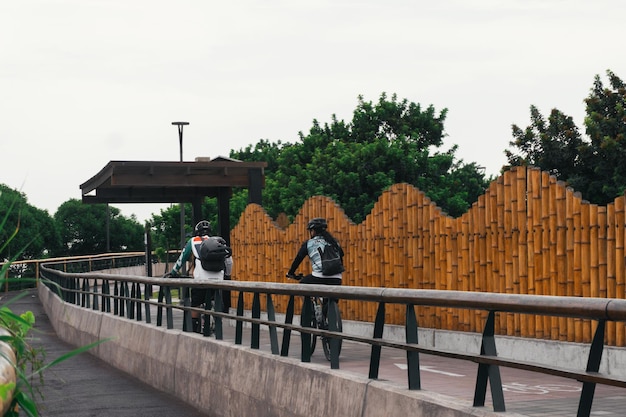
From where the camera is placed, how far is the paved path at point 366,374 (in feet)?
29.3

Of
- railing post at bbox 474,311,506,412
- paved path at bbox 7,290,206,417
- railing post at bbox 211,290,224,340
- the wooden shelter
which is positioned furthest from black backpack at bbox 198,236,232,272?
railing post at bbox 474,311,506,412

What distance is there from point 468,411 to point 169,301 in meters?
9.09

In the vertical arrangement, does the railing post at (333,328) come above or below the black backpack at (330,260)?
below

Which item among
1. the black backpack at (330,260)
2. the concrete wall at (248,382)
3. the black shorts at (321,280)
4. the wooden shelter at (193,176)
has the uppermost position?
the wooden shelter at (193,176)

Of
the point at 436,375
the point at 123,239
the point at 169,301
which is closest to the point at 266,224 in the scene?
the point at 169,301

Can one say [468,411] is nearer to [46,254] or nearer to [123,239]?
[46,254]

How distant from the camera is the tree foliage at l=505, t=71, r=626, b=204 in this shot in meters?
43.5

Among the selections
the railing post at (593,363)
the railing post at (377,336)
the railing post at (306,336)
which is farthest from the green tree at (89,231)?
the railing post at (593,363)

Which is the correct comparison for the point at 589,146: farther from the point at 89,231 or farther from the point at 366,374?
the point at 89,231

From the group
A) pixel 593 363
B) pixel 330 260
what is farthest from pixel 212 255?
pixel 593 363

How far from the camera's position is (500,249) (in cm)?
1541

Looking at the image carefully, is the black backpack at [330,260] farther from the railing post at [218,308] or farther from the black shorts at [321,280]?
the railing post at [218,308]

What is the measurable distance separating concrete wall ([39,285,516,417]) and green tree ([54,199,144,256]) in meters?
128

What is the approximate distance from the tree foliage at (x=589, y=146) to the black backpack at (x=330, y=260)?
2830cm
